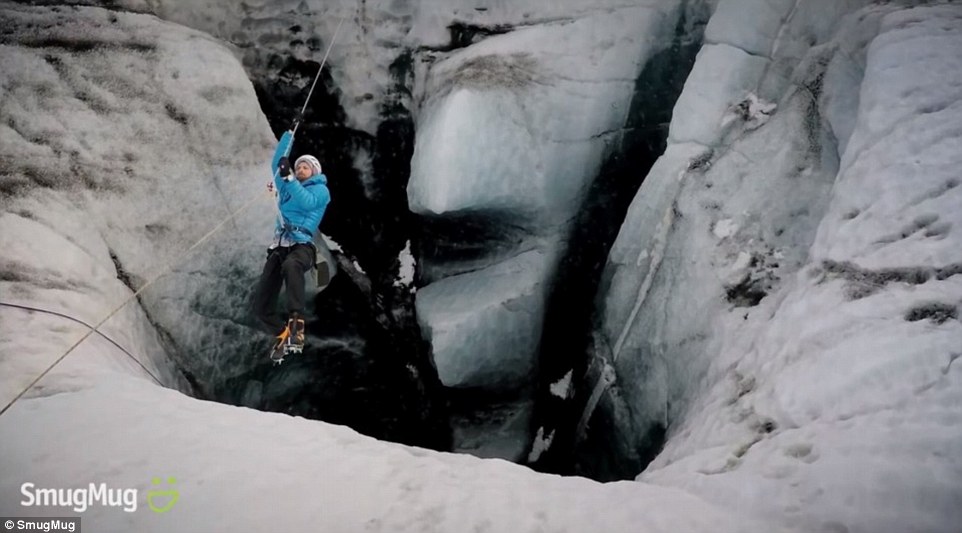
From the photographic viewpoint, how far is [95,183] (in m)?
5.82

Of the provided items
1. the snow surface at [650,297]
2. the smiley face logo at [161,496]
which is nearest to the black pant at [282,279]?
the snow surface at [650,297]

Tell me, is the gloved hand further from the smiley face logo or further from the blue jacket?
the smiley face logo

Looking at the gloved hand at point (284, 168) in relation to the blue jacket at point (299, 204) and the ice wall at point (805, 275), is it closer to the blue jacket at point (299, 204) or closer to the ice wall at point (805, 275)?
the blue jacket at point (299, 204)

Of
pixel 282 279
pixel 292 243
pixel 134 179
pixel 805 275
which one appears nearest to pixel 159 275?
pixel 134 179

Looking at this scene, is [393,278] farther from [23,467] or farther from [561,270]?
[23,467]

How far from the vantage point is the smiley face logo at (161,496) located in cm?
303

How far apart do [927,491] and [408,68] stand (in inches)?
282

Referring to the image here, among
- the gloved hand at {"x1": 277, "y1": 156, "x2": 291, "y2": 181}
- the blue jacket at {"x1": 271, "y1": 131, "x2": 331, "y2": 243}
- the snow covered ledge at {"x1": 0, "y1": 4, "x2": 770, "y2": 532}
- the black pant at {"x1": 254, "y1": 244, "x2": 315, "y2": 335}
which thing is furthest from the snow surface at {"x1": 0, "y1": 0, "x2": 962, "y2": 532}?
the gloved hand at {"x1": 277, "y1": 156, "x2": 291, "y2": 181}

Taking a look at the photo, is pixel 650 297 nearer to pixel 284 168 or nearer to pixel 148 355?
pixel 284 168

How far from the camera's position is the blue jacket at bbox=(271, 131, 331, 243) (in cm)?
584

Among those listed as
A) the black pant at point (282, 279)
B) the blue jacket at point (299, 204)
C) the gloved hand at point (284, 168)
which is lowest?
the black pant at point (282, 279)

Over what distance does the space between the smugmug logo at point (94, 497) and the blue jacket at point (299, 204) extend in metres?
3.22

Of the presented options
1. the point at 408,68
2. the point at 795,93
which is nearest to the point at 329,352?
the point at 408,68

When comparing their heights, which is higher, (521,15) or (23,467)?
(521,15)
